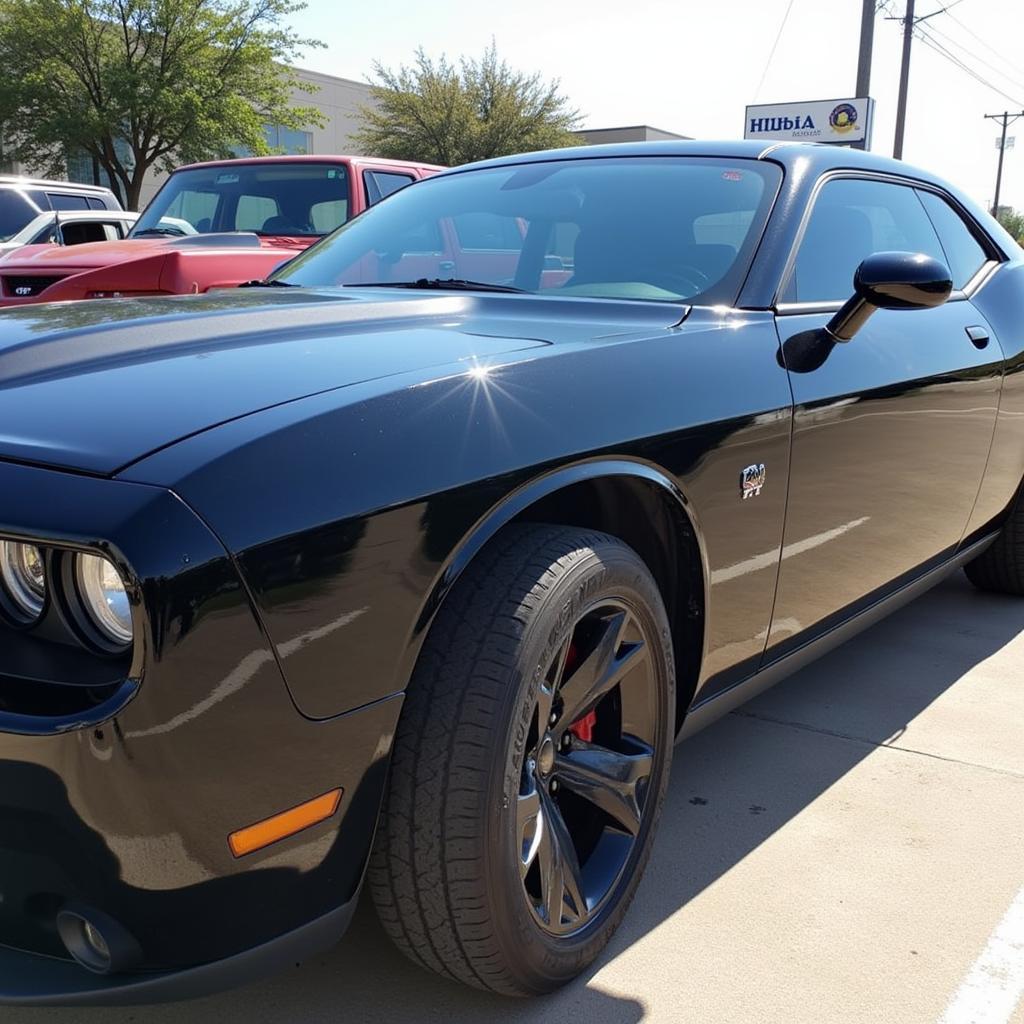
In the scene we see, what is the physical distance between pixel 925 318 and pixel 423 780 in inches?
86.3

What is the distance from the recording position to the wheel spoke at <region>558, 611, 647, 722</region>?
1892 mm

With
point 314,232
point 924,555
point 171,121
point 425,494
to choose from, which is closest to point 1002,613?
point 924,555

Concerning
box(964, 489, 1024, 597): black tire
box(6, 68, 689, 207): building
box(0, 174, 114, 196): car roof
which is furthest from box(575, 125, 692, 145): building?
box(964, 489, 1024, 597): black tire

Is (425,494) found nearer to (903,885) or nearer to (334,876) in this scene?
(334,876)

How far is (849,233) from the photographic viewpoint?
2973 millimetres

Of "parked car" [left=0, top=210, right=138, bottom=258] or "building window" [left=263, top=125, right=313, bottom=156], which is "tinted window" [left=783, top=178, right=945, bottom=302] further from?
"building window" [left=263, top=125, right=313, bottom=156]

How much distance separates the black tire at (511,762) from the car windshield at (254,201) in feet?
17.2

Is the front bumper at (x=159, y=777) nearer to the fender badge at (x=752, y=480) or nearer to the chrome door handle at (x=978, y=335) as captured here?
the fender badge at (x=752, y=480)

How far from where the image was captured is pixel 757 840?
2.48 m

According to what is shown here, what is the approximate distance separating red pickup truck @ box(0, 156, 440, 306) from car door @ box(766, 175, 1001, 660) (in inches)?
131

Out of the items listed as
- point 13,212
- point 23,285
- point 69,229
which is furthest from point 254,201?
point 13,212

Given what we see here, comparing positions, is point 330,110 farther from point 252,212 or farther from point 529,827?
point 529,827

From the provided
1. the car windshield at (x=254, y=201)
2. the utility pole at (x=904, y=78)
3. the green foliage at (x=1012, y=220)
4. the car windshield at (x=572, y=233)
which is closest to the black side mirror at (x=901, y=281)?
the car windshield at (x=572, y=233)

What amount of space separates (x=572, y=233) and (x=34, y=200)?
10.4 metres
